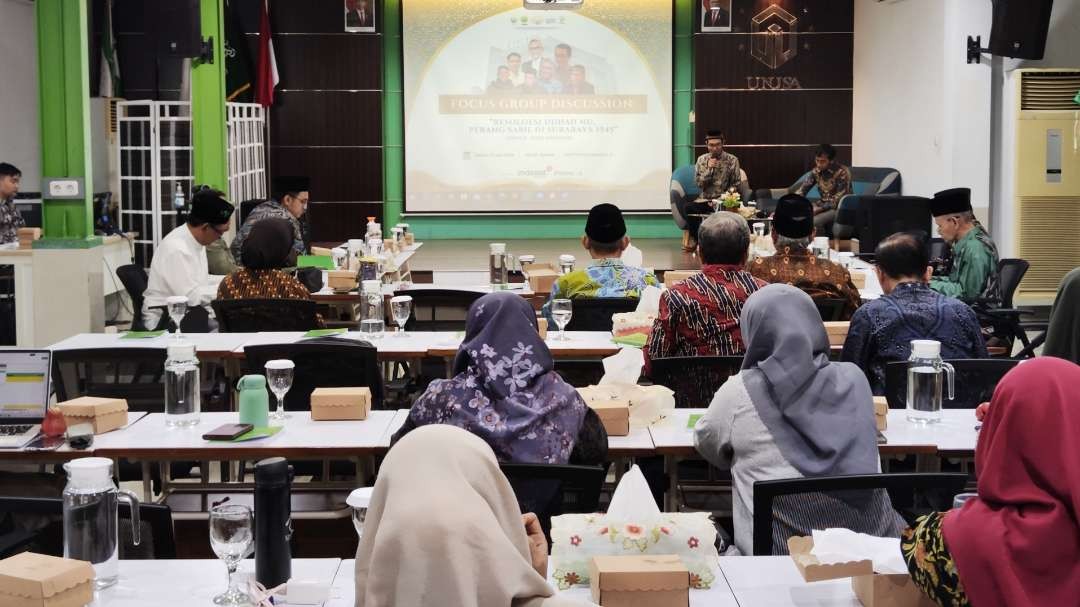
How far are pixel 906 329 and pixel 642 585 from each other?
8.77 ft

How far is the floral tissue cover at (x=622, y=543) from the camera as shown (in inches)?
101

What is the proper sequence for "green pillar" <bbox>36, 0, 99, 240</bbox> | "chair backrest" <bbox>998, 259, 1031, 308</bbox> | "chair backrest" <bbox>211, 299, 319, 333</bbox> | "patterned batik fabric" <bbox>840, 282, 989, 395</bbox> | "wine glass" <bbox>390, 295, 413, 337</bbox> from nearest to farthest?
"patterned batik fabric" <bbox>840, 282, 989, 395</bbox> → "wine glass" <bbox>390, 295, 413, 337</bbox> → "chair backrest" <bbox>211, 299, 319, 333</bbox> → "chair backrest" <bbox>998, 259, 1031, 308</bbox> → "green pillar" <bbox>36, 0, 99, 240</bbox>

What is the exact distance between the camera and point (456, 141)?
15500mm

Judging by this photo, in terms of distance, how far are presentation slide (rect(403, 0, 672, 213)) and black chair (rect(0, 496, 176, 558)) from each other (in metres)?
12.9

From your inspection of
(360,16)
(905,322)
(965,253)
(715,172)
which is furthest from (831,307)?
(360,16)

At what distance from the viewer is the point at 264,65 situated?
1448 centimetres

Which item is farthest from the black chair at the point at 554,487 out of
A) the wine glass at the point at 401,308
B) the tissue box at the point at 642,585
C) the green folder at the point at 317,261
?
the green folder at the point at 317,261

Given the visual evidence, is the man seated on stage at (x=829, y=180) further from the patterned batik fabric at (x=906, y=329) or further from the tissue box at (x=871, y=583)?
the tissue box at (x=871, y=583)

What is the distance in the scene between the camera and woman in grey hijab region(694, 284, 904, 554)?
127 inches

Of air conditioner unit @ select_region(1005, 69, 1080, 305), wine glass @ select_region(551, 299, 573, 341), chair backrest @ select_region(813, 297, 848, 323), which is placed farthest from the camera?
air conditioner unit @ select_region(1005, 69, 1080, 305)

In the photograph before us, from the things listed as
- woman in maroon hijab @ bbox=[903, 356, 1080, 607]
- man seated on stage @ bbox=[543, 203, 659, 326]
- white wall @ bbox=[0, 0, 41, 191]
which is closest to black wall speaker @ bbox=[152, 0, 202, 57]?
white wall @ bbox=[0, 0, 41, 191]

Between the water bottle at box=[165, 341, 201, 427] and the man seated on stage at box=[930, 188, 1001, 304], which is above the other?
the man seated on stage at box=[930, 188, 1001, 304]

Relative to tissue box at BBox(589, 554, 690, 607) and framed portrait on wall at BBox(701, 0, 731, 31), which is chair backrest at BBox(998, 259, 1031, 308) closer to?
tissue box at BBox(589, 554, 690, 607)

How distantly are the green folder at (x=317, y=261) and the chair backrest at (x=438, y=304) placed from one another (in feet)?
8.12
